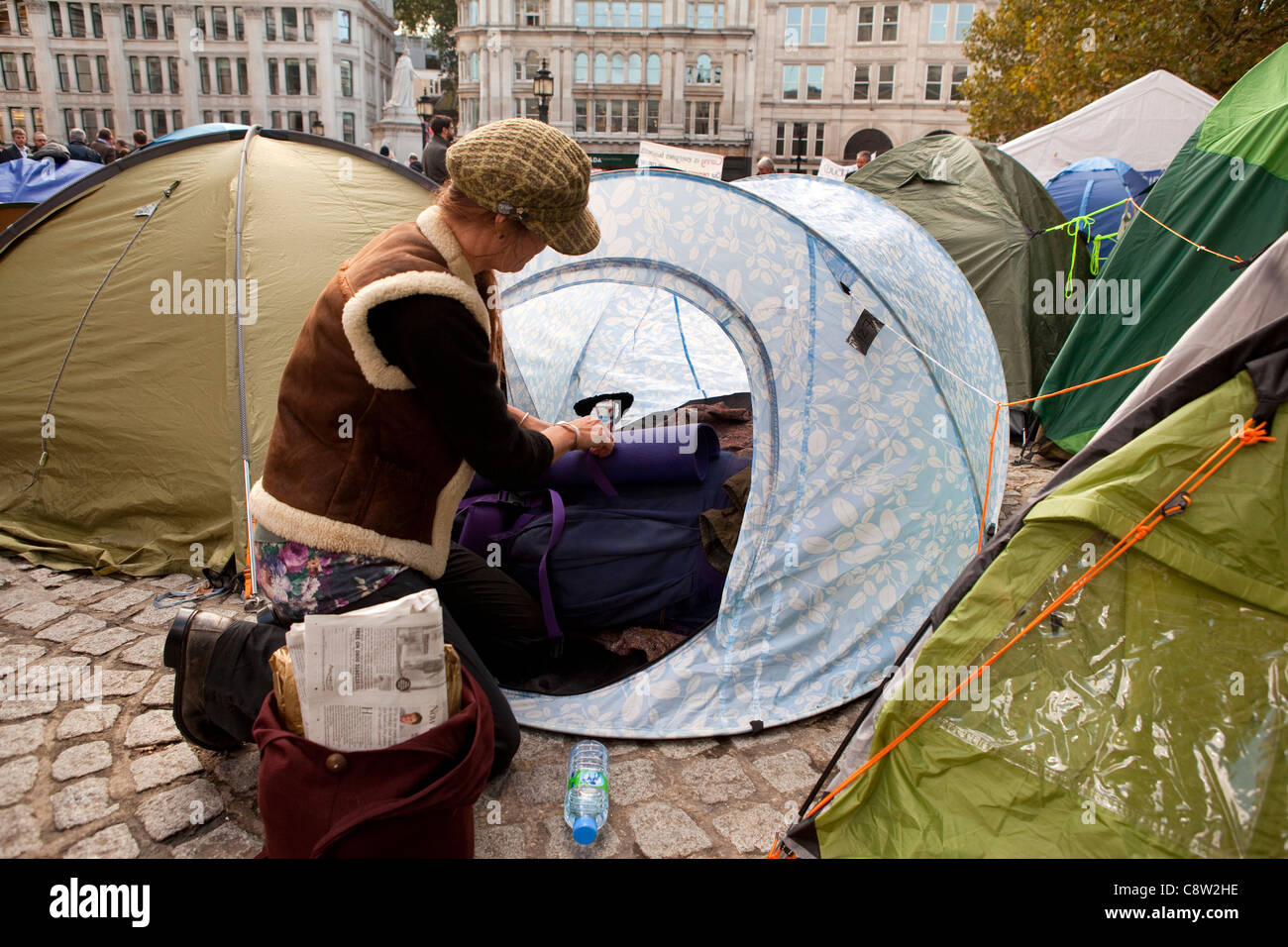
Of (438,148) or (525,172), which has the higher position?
(438,148)

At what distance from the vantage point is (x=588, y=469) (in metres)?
3.21

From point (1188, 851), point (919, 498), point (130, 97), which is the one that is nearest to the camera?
point (1188, 851)

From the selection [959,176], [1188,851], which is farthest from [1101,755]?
[959,176]

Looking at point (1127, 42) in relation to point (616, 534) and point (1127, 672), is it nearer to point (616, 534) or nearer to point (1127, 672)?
point (616, 534)

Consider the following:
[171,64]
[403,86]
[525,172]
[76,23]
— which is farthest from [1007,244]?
[76,23]

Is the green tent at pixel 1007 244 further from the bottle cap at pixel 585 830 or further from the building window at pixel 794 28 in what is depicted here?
the building window at pixel 794 28

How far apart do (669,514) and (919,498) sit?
36.7 inches

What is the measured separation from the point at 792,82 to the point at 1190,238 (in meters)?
41.1

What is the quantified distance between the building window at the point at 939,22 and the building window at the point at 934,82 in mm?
1223

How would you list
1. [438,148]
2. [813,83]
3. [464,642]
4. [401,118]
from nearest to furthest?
[464,642] → [438,148] → [401,118] → [813,83]

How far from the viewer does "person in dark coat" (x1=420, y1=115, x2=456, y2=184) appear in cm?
879

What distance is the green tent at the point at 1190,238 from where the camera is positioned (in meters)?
4.94

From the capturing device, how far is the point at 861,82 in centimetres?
4109

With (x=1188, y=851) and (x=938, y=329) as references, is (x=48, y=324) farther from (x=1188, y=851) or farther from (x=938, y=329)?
(x=1188, y=851)
